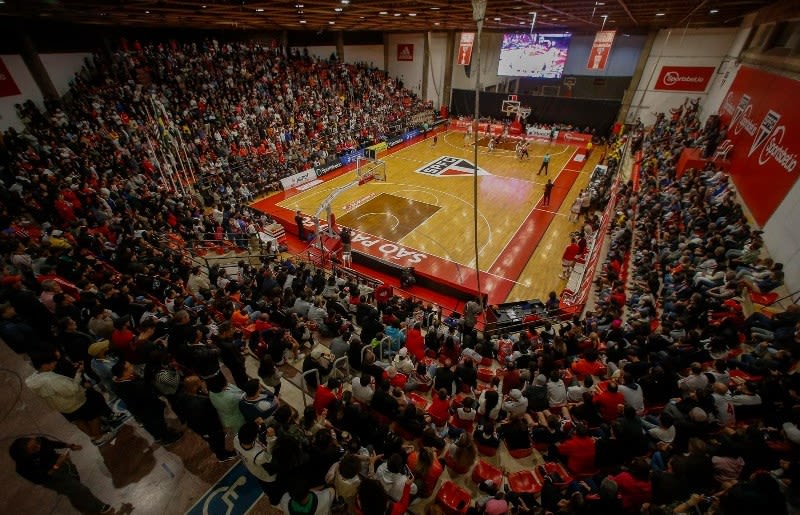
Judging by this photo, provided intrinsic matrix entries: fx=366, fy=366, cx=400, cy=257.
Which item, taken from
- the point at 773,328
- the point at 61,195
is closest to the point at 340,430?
the point at 773,328

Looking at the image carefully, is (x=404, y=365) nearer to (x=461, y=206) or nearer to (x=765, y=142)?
(x=765, y=142)

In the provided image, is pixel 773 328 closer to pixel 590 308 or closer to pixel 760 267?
pixel 760 267

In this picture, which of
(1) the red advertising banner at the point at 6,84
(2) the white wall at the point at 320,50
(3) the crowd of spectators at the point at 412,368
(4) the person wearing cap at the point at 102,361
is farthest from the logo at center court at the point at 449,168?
(4) the person wearing cap at the point at 102,361

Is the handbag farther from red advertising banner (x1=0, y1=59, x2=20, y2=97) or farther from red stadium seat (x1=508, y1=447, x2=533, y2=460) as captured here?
red advertising banner (x1=0, y1=59, x2=20, y2=97)

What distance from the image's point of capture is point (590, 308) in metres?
10.1

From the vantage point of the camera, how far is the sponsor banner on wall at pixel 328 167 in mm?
22078

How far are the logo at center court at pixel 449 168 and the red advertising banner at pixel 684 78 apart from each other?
605 inches

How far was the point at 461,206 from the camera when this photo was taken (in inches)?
728

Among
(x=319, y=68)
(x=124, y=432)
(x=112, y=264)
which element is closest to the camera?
(x=124, y=432)

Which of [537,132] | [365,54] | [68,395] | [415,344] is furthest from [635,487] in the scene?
[365,54]

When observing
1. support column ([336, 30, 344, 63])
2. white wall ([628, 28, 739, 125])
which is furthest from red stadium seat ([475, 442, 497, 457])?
support column ([336, 30, 344, 63])

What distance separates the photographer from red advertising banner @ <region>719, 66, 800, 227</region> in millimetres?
9727

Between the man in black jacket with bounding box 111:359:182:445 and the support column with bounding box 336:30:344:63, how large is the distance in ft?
112

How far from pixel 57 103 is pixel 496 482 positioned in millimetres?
23429
